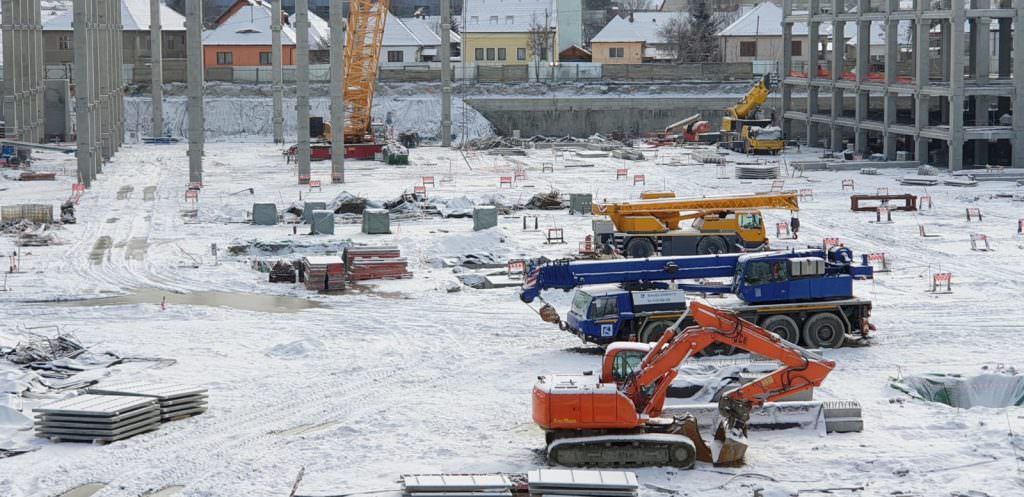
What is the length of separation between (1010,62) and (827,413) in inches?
2036

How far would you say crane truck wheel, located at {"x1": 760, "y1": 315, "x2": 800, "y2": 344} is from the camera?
25.4 meters

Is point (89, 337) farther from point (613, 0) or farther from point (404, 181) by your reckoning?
point (613, 0)

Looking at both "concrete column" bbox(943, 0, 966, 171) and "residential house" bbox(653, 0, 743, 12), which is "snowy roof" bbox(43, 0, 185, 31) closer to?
"residential house" bbox(653, 0, 743, 12)

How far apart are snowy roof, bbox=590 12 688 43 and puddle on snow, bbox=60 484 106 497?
89949mm

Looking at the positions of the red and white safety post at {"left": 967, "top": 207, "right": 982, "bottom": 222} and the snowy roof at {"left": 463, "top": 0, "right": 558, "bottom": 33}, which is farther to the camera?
the snowy roof at {"left": 463, "top": 0, "right": 558, "bottom": 33}

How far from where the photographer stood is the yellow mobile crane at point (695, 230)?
120 feet

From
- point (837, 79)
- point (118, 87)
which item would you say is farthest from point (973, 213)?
point (118, 87)

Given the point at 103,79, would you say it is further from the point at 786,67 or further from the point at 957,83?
the point at 957,83

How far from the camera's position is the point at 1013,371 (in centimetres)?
2312

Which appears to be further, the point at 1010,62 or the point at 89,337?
the point at 1010,62

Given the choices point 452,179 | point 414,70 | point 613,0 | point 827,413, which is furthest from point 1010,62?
point 613,0

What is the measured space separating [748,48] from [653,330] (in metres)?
79.8

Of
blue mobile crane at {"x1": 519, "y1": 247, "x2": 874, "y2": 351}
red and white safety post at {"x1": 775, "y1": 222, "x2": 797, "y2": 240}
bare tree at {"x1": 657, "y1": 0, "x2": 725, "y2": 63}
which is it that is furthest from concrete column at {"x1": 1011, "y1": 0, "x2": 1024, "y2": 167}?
bare tree at {"x1": 657, "y1": 0, "x2": 725, "y2": 63}

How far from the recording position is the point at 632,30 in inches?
4195
